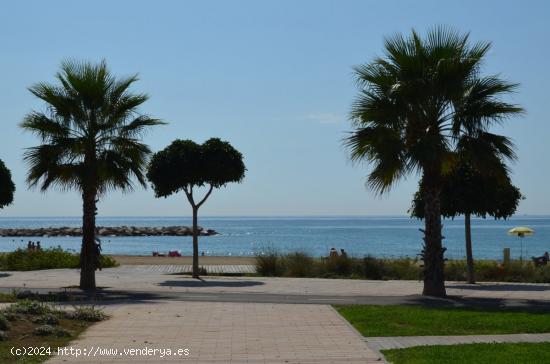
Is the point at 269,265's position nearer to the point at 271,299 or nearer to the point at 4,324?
the point at 271,299

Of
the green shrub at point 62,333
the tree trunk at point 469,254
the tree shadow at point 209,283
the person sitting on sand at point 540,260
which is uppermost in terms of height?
the tree trunk at point 469,254

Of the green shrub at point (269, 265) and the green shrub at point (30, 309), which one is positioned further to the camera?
the green shrub at point (269, 265)

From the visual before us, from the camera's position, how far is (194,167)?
→ 29297 millimetres

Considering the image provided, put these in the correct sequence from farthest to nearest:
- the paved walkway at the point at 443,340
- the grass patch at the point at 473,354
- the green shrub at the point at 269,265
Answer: the green shrub at the point at 269,265 < the paved walkway at the point at 443,340 < the grass patch at the point at 473,354

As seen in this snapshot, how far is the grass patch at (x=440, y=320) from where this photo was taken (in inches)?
567

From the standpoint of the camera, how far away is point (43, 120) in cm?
2342

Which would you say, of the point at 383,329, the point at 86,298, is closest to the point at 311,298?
the point at 86,298

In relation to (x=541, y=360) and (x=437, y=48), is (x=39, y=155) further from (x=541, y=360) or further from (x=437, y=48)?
(x=541, y=360)

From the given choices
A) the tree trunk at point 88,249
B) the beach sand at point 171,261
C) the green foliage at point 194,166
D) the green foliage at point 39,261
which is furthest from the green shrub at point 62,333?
the beach sand at point 171,261

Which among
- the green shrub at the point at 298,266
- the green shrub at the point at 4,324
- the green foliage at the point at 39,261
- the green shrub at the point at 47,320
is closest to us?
the green shrub at the point at 4,324

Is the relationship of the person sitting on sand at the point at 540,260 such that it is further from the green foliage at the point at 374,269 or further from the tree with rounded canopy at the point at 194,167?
the tree with rounded canopy at the point at 194,167

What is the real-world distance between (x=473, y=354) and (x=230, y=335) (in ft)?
13.7

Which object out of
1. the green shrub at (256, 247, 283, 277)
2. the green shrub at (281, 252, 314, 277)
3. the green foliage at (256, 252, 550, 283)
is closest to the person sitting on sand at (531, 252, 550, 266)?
the green foliage at (256, 252, 550, 283)

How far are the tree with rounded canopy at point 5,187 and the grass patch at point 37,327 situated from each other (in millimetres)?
17215
